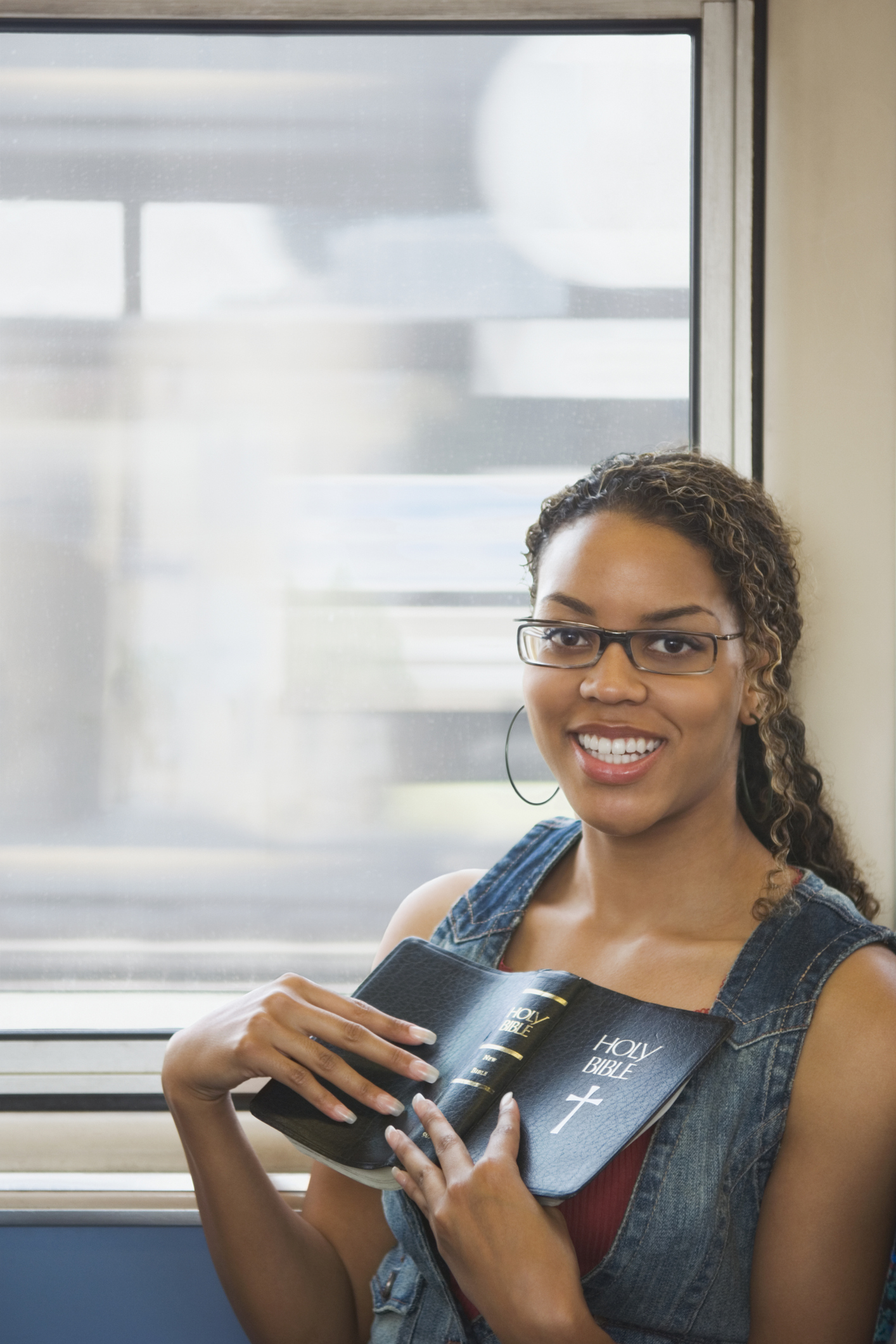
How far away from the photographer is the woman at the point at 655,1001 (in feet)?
3.03

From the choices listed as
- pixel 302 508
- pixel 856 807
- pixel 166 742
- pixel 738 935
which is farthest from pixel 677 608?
pixel 166 742

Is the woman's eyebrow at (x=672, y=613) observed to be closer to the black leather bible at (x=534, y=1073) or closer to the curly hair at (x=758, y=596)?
the curly hair at (x=758, y=596)

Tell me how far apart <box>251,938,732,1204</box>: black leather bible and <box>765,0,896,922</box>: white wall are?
0.56m

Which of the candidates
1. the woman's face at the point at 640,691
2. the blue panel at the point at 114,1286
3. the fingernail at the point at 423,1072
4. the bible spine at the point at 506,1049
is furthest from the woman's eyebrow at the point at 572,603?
the blue panel at the point at 114,1286

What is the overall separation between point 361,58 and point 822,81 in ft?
2.00

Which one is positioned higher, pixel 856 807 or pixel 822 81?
pixel 822 81

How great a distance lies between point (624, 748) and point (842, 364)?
65 centimetres

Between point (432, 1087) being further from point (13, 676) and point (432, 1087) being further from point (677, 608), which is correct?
point (13, 676)

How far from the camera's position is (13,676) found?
148 centimetres

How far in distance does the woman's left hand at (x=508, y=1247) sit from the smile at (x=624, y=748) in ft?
1.18

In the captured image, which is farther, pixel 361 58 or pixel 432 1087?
pixel 361 58

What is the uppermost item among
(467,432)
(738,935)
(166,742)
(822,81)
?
(822,81)

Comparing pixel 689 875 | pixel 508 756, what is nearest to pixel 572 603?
pixel 689 875

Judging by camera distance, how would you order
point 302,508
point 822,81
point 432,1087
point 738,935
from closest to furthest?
point 432,1087, point 738,935, point 822,81, point 302,508
